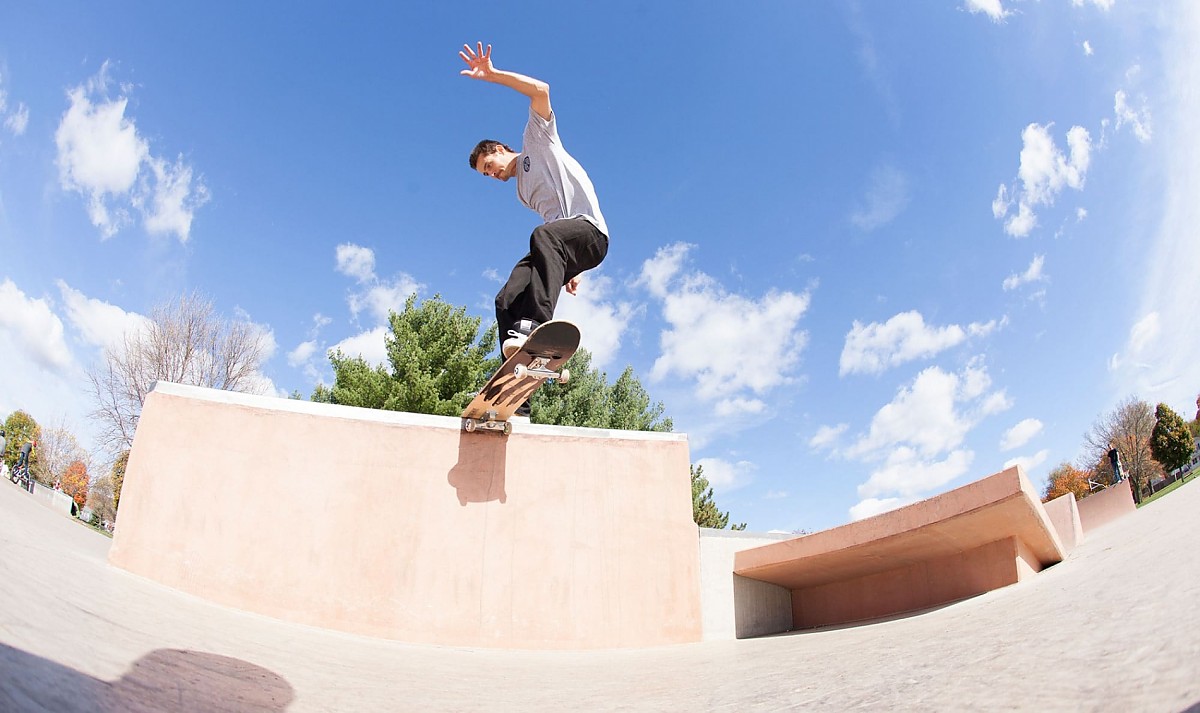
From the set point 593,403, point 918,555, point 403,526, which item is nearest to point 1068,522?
point 918,555

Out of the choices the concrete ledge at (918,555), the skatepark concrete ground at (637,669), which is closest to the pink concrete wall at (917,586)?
the concrete ledge at (918,555)

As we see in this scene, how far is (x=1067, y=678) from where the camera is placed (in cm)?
141

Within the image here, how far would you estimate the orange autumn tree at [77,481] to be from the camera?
55.3 m

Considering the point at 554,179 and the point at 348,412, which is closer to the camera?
the point at 554,179

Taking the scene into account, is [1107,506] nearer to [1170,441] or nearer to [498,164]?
[498,164]

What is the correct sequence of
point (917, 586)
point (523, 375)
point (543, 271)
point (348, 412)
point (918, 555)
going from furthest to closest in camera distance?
point (917, 586)
point (918, 555)
point (348, 412)
point (523, 375)
point (543, 271)

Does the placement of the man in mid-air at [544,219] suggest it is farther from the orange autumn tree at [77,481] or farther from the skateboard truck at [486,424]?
the orange autumn tree at [77,481]

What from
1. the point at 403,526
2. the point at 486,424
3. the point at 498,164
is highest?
the point at 498,164

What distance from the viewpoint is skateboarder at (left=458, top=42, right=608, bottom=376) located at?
4023 mm

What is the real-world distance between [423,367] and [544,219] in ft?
52.5

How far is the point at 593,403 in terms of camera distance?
73.8 ft

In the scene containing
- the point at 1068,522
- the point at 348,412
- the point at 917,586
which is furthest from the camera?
the point at 1068,522

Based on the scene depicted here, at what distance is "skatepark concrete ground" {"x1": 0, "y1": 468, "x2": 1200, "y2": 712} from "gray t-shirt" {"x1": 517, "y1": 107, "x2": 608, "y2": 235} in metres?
3.00

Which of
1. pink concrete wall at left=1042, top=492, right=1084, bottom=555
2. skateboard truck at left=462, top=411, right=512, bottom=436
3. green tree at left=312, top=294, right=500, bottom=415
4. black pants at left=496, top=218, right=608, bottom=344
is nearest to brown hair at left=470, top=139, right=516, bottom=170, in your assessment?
black pants at left=496, top=218, right=608, bottom=344
